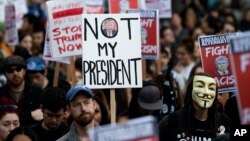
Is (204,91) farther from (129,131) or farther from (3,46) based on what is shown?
(3,46)

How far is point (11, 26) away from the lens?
17.5m

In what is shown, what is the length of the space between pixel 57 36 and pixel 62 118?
219cm

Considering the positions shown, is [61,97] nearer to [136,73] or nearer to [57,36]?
[136,73]

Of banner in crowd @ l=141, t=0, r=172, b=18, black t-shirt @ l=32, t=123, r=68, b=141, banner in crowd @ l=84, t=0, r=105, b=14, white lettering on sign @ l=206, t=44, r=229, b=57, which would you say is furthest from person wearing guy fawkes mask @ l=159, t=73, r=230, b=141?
banner in crowd @ l=84, t=0, r=105, b=14

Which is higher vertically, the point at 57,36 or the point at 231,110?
the point at 57,36

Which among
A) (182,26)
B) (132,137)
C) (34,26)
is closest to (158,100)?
(132,137)

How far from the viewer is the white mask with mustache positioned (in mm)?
11133

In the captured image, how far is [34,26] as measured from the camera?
20.7m

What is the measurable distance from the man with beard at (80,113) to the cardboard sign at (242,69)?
101 inches

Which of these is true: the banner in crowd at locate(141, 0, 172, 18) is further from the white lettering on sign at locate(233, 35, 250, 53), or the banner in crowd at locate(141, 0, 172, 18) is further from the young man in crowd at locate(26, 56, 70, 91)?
the white lettering on sign at locate(233, 35, 250, 53)

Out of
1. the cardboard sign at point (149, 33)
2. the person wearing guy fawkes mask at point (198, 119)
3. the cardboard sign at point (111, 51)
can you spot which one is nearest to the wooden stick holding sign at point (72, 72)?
the cardboard sign at point (111, 51)

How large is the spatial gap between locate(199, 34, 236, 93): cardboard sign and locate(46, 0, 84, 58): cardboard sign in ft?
5.12

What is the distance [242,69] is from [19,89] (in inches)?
238

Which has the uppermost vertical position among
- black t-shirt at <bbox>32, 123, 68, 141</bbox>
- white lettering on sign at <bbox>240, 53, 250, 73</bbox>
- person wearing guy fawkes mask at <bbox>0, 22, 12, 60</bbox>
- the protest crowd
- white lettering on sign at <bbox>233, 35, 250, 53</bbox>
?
white lettering on sign at <bbox>233, 35, 250, 53</bbox>
